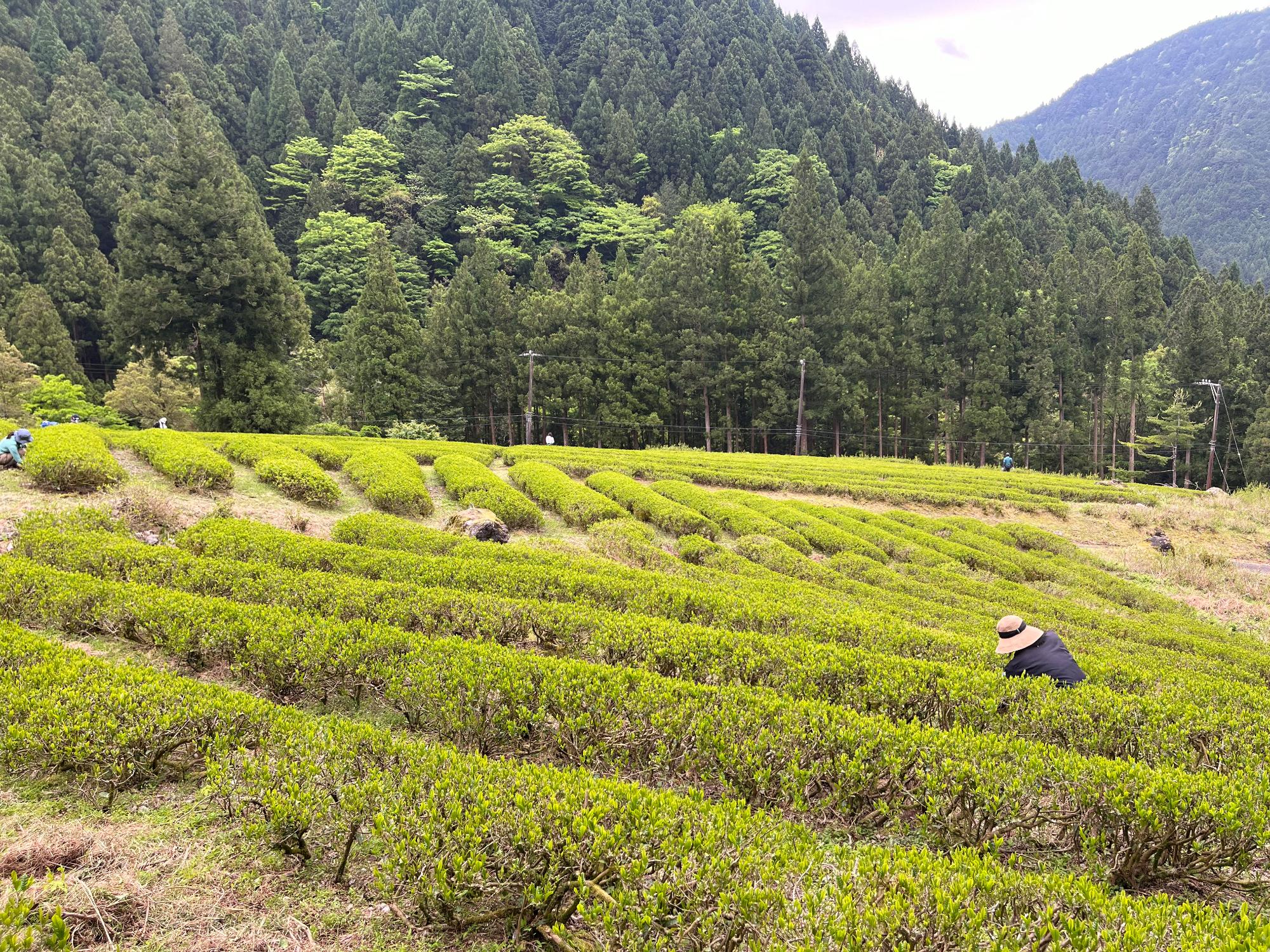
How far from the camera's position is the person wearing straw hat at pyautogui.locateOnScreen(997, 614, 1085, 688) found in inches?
282

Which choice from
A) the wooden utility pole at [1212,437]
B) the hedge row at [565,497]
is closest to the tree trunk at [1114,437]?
the wooden utility pole at [1212,437]

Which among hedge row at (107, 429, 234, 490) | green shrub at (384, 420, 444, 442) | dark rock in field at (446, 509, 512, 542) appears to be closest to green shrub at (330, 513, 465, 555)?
dark rock in field at (446, 509, 512, 542)

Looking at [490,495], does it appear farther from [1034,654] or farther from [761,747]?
[761,747]

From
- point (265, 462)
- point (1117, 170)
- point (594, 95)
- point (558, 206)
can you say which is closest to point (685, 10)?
point (594, 95)

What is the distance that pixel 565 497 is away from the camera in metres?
17.5

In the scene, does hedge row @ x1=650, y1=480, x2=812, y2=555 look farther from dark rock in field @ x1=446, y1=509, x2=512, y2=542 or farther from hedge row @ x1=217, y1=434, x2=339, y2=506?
hedge row @ x1=217, y1=434, x2=339, y2=506

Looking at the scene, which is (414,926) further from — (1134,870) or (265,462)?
(265,462)

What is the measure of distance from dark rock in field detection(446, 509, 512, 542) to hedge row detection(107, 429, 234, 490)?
17.1 ft

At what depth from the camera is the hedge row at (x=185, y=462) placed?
1448 cm

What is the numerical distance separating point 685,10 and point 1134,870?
426 feet

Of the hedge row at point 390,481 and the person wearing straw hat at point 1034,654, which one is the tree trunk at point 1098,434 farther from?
the person wearing straw hat at point 1034,654

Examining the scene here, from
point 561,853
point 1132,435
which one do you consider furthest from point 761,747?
point 1132,435

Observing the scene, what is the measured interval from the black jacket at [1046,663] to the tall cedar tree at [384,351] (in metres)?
36.6

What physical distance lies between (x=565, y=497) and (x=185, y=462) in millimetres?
8500
